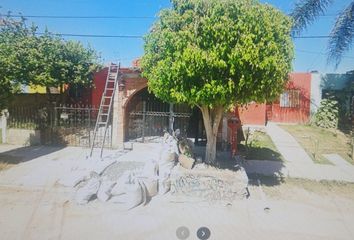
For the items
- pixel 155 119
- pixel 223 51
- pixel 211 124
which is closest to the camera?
pixel 223 51

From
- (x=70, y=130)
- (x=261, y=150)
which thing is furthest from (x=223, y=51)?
(x=70, y=130)

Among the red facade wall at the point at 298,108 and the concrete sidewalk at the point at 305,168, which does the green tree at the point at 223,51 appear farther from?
the red facade wall at the point at 298,108

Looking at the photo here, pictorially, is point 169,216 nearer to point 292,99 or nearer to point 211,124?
point 211,124

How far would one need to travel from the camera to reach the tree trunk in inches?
310

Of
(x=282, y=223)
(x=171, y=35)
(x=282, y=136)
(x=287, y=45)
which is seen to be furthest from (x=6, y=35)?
(x=282, y=136)

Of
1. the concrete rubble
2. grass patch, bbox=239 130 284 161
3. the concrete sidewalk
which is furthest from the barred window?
the concrete rubble

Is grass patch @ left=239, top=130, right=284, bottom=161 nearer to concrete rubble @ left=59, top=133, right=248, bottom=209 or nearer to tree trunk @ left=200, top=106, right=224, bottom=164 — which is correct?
tree trunk @ left=200, top=106, right=224, bottom=164

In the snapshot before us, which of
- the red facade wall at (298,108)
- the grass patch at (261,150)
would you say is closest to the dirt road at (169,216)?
the grass patch at (261,150)

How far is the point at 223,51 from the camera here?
20.0 feet

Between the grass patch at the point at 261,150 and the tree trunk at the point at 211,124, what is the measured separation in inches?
129

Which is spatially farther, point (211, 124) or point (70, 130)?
point (70, 130)

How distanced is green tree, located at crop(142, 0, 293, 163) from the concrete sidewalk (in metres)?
3.96

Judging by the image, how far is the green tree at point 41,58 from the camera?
1130 centimetres

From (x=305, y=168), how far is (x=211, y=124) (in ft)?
14.1
